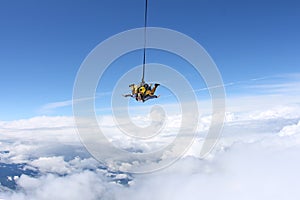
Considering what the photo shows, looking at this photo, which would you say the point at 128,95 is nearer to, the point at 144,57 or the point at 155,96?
the point at 155,96

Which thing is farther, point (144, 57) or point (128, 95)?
point (128, 95)

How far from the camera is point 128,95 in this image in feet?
38.5

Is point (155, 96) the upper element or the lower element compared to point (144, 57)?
lower

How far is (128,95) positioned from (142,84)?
1.40m

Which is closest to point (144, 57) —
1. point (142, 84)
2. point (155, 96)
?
point (142, 84)

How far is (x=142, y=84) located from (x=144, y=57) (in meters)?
1.11

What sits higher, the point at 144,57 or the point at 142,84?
the point at 144,57

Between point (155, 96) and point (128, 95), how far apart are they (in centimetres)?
133

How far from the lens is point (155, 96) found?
11227mm

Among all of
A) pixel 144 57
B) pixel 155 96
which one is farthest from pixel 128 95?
pixel 144 57

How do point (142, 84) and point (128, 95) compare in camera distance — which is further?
point (128, 95)

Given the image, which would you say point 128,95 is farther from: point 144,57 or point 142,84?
point 144,57

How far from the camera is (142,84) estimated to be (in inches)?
417
